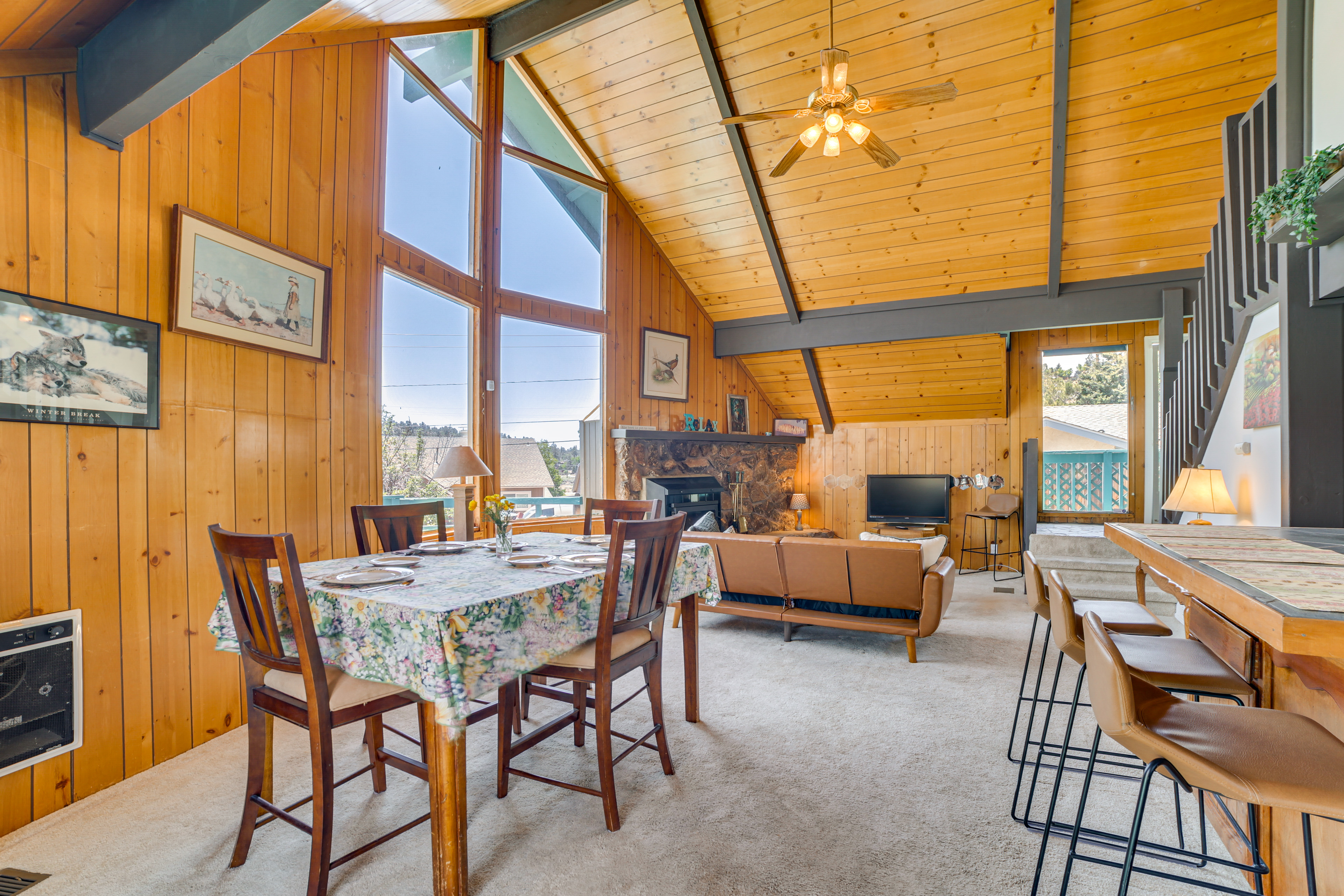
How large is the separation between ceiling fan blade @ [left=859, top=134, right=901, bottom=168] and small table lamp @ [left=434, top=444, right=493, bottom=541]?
300 cm

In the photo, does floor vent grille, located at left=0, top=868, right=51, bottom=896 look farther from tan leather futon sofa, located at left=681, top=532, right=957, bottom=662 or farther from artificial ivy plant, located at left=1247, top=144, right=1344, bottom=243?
artificial ivy plant, located at left=1247, top=144, right=1344, bottom=243

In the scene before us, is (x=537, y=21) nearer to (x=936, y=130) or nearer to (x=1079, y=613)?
(x=936, y=130)

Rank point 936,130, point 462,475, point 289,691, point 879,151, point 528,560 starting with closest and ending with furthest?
point 289,691 → point 528,560 → point 879,151 → point 462,475 → point 936,130

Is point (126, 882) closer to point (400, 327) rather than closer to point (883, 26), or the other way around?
point (400, 327)

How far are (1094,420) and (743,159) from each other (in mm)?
5390

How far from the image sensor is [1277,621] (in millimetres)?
998

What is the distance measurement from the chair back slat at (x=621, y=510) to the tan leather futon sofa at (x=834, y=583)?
0.70m

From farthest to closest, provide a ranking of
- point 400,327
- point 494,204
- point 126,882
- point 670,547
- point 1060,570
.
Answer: point 1060,570 < point 494,204 < point 400,327 < point 670,547 < point 126,882

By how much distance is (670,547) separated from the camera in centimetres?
248

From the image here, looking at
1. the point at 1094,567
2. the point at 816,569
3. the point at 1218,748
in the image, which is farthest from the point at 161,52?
the point at 1094,567

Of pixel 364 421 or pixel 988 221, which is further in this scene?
pixel 988 221

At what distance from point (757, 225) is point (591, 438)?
8.51ft

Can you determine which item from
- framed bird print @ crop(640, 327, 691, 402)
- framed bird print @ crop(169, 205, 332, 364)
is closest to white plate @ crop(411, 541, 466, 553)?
framed bird print @ crop(169, 205, 332, 364)

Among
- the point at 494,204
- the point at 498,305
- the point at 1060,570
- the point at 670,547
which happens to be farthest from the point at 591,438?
the point at 1060,570
